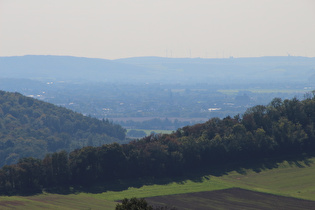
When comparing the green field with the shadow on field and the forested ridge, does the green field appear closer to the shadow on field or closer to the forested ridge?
the shadow on field

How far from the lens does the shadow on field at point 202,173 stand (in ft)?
378

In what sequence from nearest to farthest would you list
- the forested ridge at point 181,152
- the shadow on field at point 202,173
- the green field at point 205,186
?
the green field at point 205,186 → the shadow on field at point 202,173 → the forested ridge at point 181,152

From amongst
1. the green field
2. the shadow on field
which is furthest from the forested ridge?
the green field

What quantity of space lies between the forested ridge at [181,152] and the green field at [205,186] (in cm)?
561

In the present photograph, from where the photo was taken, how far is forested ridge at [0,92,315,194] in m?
117

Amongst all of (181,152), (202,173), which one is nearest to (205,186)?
(202,173)

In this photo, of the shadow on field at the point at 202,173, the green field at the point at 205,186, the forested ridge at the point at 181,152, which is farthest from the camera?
the forested ridge at the point at 181,152

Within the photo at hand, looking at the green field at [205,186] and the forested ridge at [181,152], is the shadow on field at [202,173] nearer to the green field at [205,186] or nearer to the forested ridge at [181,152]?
the green field at [205,186]

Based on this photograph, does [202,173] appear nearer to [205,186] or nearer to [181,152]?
[181,152]

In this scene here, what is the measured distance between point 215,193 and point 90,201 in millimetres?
22943

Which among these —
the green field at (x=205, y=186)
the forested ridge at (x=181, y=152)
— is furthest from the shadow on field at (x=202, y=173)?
Result: the forested ridge at (x=181, y=152)

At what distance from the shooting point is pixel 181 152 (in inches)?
5226

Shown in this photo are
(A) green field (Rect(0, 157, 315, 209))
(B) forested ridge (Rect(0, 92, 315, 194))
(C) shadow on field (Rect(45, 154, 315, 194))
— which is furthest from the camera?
(B) forested ridge (Rect(0, 92, 315, 194))

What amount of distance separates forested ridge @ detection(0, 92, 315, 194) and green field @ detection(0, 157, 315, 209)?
18.4 feet
